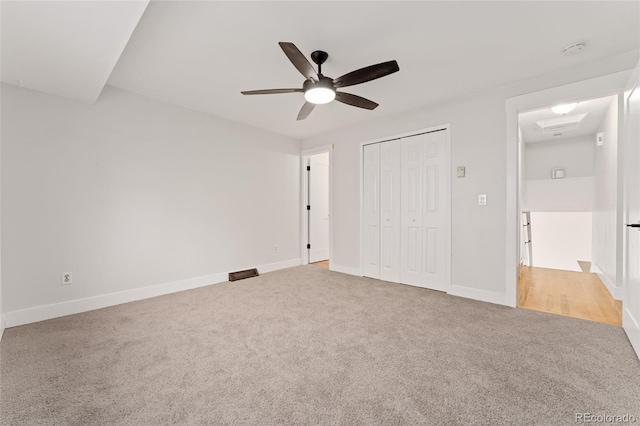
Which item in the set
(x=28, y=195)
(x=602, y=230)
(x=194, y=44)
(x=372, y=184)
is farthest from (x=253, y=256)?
(x=602, y=230)

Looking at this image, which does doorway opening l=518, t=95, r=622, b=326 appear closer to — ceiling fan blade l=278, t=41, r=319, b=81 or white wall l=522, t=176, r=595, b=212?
white wall l=522, t=176, r=595, b=212

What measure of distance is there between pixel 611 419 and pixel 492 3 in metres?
2.57

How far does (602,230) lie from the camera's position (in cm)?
412

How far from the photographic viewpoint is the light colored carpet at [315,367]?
1.49 meters

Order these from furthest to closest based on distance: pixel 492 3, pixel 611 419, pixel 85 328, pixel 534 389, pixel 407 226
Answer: pixel 407 226 < pixel 85 328 < pixel 492 3 < pixel 534 389 < pixel 611 419

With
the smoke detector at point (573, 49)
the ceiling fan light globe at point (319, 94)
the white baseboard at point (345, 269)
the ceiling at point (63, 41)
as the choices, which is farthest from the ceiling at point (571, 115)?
the ceiling at point (63, 41)

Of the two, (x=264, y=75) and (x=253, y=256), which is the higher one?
(x=264, y=75)

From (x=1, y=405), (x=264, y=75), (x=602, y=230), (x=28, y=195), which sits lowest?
(x=1, y=405)

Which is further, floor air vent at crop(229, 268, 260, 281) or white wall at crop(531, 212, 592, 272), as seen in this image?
white wall at crop(531, 212, 592, 272)

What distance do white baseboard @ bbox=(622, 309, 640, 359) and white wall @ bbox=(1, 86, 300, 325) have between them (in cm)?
434

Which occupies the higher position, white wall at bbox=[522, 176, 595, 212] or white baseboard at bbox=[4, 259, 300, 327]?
white wall at bbox=[522, 176, 595, 212]

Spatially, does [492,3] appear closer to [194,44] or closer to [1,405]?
[194,44]

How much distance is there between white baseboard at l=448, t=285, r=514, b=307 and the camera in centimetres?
318

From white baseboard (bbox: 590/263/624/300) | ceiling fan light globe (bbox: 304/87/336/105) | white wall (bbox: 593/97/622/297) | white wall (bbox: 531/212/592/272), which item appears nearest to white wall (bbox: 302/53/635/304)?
white baseboard (bbox: 590/263/624/300)
